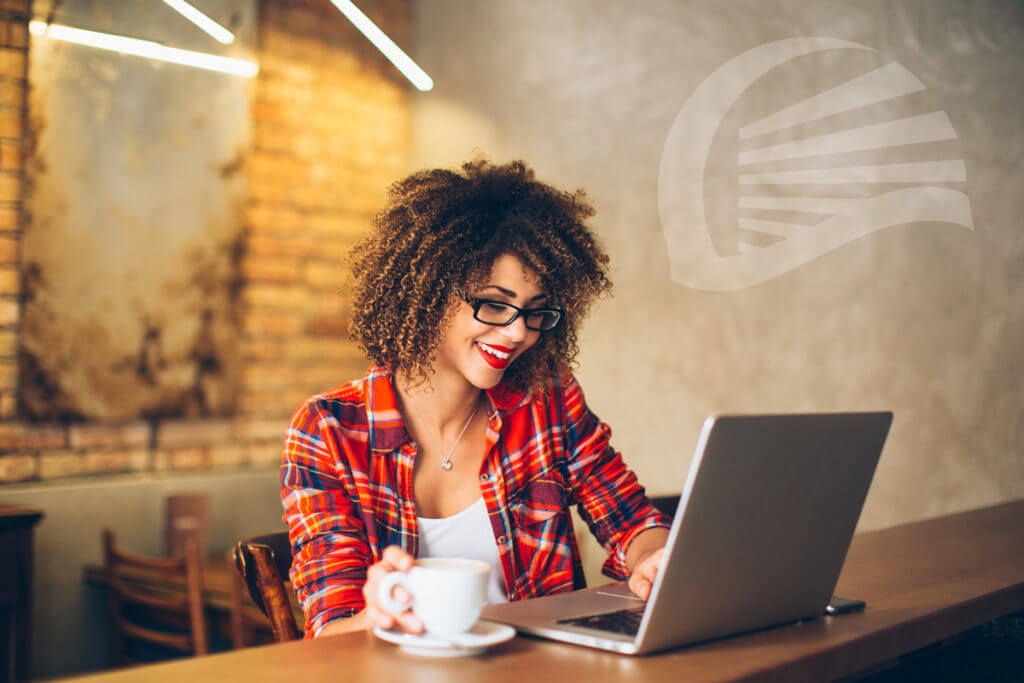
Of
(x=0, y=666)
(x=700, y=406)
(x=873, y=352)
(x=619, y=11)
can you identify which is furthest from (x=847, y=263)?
(x=0, y=666)

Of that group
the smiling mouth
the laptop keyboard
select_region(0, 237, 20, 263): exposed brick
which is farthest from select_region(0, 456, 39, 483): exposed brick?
the laptop keyboard

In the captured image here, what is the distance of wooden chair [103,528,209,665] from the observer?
2.83 m

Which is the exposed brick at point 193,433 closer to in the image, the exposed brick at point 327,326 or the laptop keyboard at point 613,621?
the exposed brick at point 327,326

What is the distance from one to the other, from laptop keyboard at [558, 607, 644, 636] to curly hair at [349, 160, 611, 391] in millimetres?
671

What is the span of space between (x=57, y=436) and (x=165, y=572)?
749mm

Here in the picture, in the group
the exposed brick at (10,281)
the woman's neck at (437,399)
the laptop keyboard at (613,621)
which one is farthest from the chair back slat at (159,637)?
the laptop keyboard at (613,621)

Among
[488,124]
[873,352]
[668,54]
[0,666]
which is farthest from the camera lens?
[488,124]

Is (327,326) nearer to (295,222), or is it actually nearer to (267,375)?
(267,375)

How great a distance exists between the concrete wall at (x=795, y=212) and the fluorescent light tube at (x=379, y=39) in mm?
824

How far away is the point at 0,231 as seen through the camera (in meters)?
3.09

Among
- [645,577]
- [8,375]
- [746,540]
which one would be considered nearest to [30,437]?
[8,375]

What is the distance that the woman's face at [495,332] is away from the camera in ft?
5.17

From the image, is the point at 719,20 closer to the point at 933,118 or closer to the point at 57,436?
the point at 933,118

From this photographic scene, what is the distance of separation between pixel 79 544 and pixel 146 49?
69.1 inches
